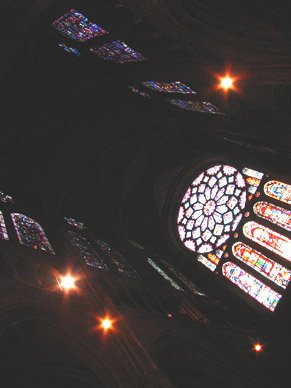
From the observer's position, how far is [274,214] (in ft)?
30.7

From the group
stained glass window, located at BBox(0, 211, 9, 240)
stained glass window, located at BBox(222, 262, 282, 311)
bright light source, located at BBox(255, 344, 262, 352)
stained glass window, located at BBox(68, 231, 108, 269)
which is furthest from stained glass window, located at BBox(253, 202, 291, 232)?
stained glass window, located at BBox(0, 211, 9, 240)

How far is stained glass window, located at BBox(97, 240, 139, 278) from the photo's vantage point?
9472 mm

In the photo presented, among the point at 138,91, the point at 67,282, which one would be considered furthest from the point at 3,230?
the point at 138,91

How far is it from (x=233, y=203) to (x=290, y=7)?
21.6 feet

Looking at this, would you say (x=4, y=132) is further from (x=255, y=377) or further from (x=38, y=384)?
(x=255, y=377)

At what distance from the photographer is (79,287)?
6699mm

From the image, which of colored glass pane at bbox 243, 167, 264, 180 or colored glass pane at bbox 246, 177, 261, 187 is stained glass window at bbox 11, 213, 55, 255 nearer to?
colored glass pane at bbox 246, 177, 261, 187

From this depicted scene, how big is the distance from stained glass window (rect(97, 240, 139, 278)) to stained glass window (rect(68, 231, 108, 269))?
0.38 meters

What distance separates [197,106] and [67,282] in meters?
4.94

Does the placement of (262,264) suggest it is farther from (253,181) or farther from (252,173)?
(252,173)

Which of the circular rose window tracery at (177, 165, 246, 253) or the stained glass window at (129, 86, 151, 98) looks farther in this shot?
the circular rose window tracery at (177, 165, 246, 253)

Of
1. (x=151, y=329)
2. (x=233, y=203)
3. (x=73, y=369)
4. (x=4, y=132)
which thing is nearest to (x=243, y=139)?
(x=233, y=203)

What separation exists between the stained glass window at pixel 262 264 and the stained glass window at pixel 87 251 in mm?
3733

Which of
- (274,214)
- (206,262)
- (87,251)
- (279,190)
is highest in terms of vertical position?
(279,190)
